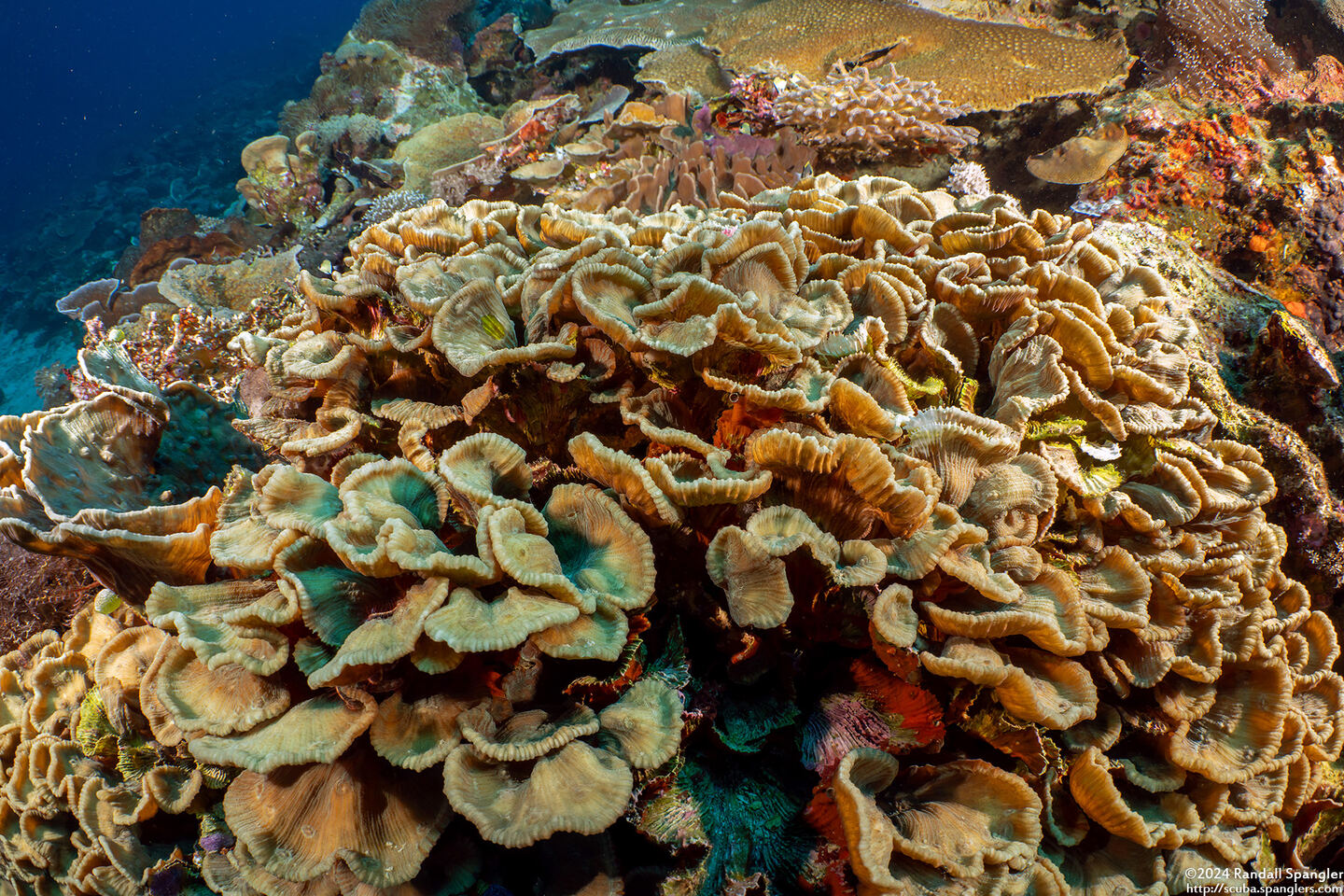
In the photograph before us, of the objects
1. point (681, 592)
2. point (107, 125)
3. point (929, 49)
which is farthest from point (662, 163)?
point (107, 125)

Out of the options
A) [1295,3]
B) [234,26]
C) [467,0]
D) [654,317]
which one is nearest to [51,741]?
[654,317]

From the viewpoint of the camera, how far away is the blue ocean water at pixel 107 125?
55.3 feet

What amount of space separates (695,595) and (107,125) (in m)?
65.6

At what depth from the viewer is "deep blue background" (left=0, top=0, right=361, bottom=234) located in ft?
93.0

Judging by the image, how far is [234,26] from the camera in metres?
81.3

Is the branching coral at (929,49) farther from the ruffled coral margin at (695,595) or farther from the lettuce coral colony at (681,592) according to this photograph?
the ruffled coral margin at (695,595)

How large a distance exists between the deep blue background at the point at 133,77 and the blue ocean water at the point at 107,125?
0.18m

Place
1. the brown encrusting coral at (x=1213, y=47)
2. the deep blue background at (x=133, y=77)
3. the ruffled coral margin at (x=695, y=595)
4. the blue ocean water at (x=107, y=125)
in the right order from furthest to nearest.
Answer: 1. the deep blue background at (x=133, y=77)
2. the blue ocean water at (x=107, y=125)
3. the brown encrusting coral at (x=1213, y=47)
4. the ruffled coral margin at (x=695, y=595)

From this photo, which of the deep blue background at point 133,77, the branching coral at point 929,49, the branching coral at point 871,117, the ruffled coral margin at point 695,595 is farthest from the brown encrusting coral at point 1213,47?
the deep blue background at point 133,77

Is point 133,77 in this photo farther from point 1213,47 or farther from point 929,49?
point 1213,47

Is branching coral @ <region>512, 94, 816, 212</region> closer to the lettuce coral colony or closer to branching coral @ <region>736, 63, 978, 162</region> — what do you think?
branching coral @ <region>736, 63, 978, 162</region>

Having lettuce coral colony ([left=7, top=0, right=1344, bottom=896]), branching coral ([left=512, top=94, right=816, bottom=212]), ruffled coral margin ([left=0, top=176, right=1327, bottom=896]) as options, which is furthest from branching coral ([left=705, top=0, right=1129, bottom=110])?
ruffled coral margin ([left=0, top=176, right=1327, bottom=896])

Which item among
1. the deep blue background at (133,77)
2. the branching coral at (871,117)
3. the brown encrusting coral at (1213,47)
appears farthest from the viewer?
the deep blue background at (133,77)

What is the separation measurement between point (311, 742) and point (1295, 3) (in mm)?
13979
